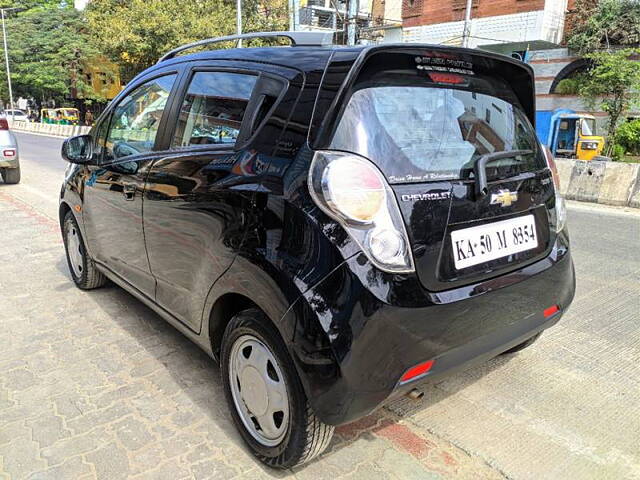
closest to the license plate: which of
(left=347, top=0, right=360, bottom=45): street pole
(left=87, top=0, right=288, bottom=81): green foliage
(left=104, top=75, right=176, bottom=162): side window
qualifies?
(left=104, top=75, right=176, bottom=162): side window

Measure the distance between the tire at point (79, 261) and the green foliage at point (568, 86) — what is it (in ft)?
76.4

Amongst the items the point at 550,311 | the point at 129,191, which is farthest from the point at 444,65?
the point at 129,191

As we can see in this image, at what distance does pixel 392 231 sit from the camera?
5.91ft

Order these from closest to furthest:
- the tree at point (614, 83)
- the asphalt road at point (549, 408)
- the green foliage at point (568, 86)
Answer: the asphalt road at point (549, 408), the tree at point (614, 83), the green foliage at point (568, 86)

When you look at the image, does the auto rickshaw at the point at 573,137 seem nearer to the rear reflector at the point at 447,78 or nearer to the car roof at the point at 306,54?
the car roof at the point at 306,54

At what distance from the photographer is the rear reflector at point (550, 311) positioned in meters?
2.39

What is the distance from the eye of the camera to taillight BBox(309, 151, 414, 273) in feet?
5.82

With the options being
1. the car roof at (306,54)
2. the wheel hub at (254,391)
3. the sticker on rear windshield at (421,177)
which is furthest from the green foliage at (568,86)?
the wheel hub at (254,391)

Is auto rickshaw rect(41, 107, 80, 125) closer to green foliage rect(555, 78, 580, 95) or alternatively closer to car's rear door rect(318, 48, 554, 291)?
green foliage rect(555, 78, 580, 95)

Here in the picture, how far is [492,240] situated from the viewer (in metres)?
2.11

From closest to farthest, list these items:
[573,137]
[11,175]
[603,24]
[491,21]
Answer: [11,175]
[573,137]
[603,24]
[491,21]

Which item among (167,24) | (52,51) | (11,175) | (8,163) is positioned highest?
(167,24)

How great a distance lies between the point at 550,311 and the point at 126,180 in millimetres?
2522

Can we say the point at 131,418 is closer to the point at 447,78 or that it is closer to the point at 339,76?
the point at 339,76
